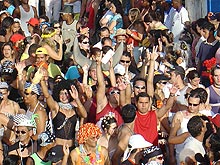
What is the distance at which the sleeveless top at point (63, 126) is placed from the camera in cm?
1138

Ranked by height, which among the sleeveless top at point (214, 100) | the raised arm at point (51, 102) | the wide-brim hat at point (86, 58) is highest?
the wide-brim hat at point (86, 58)

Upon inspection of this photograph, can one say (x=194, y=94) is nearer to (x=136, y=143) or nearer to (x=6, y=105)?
(x=136, y=143)

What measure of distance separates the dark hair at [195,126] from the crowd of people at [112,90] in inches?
0.5

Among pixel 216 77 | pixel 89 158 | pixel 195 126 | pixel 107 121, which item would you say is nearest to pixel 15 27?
pixel 216 77

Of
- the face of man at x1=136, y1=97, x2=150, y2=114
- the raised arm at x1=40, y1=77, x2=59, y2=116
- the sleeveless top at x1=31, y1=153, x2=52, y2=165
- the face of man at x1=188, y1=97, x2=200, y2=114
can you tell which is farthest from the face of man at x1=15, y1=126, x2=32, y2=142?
the face of man at x1=188, y1=97, x2=200, y2=114

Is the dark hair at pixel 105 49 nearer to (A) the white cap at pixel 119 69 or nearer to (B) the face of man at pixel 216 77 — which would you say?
(A) the white cap at pixel 119 69

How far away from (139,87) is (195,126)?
67.9 inches

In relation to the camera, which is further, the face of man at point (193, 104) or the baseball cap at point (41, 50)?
the baseball cap at point (41, 50)

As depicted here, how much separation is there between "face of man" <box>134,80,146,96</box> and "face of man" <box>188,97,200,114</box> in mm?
885

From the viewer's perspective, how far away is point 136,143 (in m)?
10.2

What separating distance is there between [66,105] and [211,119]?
2067mm

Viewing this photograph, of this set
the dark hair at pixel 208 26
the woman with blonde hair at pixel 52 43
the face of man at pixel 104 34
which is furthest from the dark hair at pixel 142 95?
the face of man at pixel 104 34

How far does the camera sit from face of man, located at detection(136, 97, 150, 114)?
1123cm

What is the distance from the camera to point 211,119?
11344 mm
